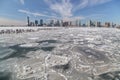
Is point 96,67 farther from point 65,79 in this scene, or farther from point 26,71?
point 26,71

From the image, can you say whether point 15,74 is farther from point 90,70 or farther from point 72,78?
point 90,70

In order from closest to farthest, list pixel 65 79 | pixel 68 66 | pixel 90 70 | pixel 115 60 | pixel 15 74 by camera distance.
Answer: pixel 65 79, pixel 15 74, pixel 90 70, pixel 68 66, pixel 115 60

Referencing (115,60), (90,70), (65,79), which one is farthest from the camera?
(115,60)

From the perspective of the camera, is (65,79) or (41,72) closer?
(65,79)

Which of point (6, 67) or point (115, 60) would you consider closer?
point (6, 67)

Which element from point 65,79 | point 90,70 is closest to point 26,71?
point 65,79

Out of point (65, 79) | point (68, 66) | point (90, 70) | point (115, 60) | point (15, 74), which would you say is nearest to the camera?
point (65, 79)

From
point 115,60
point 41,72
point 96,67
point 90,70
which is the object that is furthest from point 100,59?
point 41,72

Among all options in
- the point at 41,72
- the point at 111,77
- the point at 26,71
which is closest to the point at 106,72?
the point at 111,77
